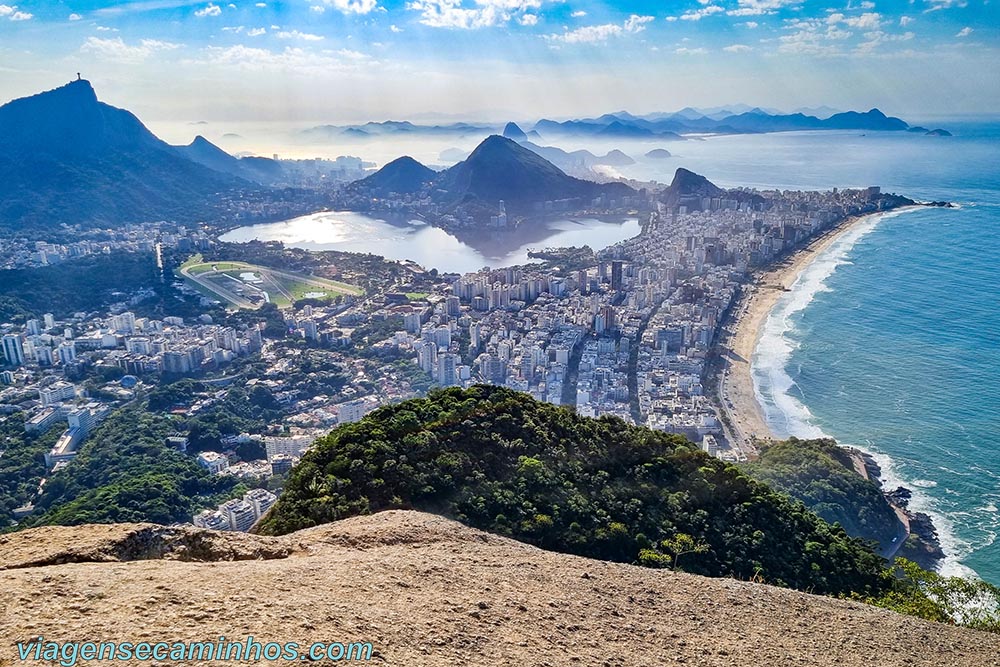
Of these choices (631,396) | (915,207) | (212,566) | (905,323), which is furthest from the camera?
(915,207)

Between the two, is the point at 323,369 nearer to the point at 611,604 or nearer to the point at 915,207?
the point at 611,604

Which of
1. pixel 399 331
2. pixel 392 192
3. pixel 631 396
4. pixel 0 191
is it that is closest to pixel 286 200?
pixel 392 192

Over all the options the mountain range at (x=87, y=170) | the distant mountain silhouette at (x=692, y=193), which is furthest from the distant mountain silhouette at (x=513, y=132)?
the distant mountain silhouette at (x=692, y=193)

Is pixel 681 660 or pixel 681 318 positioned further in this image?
pixel 681 318

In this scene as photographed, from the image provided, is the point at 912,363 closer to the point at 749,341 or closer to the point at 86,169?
the point at 749,341

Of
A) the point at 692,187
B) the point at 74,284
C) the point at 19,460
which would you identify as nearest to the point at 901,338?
the point at 19,460

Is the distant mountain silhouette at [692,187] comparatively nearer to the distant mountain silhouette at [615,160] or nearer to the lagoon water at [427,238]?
the lagoon water at [427,238]

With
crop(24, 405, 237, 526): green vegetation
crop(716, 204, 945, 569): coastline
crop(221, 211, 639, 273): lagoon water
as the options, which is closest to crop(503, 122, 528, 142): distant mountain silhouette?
crop(221, 211, 639, 273): lagoon water
